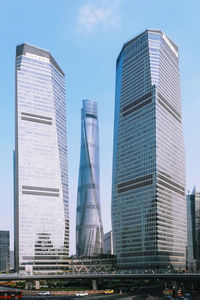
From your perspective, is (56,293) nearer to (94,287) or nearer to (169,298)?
(94,287)

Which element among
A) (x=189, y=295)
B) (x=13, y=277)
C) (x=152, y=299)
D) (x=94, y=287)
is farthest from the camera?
(x=94, y=287)

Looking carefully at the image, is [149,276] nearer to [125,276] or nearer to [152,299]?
[125,276]

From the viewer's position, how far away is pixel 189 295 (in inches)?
6309

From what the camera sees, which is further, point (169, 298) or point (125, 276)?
point (125, 276)

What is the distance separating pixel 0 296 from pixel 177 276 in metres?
70.4

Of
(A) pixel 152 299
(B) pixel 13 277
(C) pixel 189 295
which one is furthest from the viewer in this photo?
(B) pixel 13 277

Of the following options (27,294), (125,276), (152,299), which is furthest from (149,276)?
(27,294)

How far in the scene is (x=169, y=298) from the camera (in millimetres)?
150125

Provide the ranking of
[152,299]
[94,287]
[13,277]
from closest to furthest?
[152,299]
[13,277]
[94,287]

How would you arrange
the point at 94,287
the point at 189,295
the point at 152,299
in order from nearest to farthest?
the point at 152,299 < the point at 189,295 < the point at 94,287

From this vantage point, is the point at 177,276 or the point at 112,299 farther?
the point at 177,276

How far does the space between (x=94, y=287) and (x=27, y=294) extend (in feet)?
103

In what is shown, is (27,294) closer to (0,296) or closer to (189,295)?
(0,296)

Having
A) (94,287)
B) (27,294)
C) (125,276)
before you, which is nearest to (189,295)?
(125,276)
